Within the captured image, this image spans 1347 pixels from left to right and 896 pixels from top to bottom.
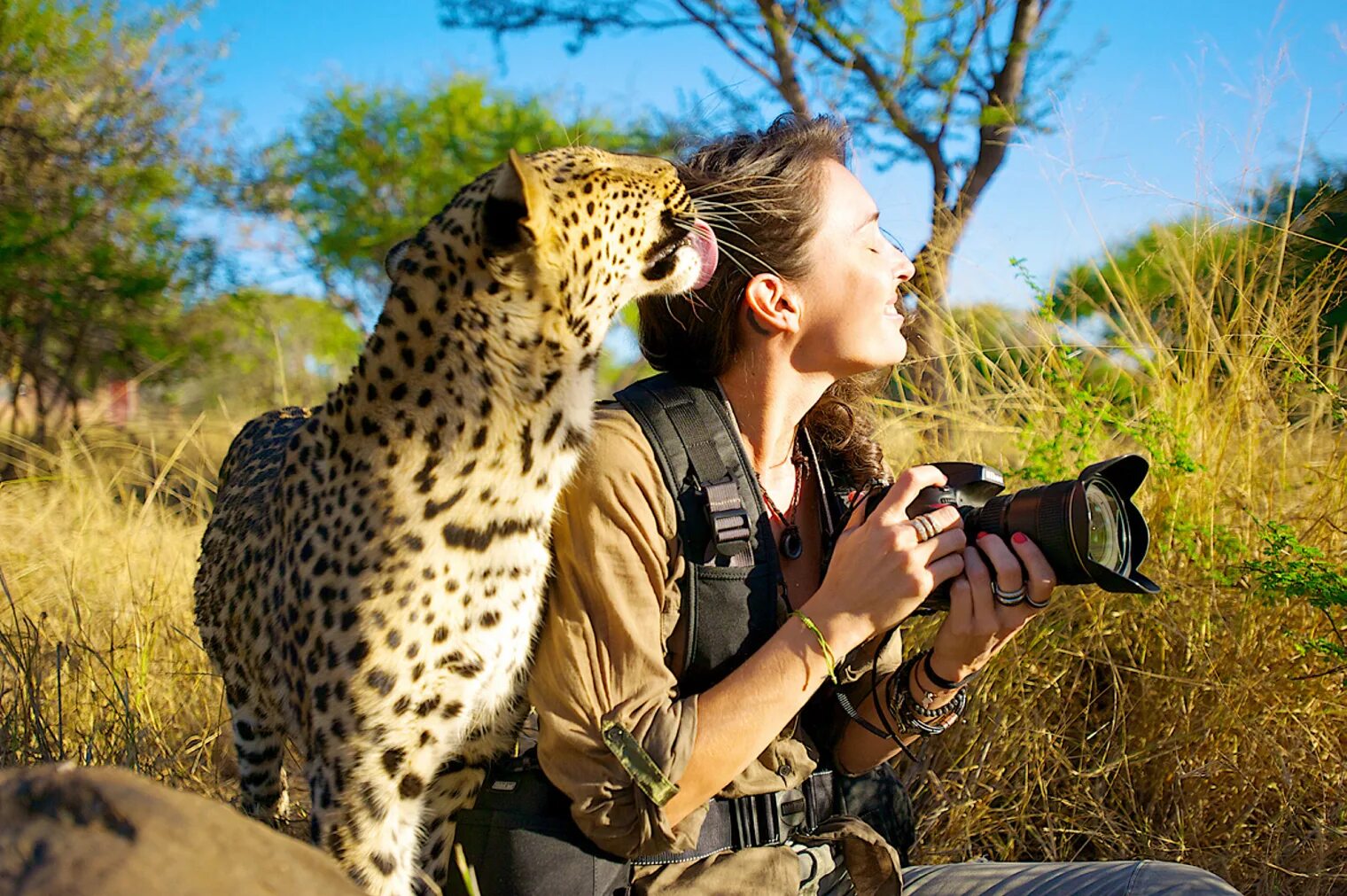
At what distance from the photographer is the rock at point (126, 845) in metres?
0.98

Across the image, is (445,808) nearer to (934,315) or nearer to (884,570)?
(884,570)

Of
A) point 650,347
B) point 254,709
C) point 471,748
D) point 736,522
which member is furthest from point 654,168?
point 254,709

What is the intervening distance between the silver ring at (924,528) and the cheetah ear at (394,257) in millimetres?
1020

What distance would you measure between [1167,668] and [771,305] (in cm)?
161

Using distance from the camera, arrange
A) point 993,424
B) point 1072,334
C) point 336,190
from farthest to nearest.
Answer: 1. point 336,190
2. point 993,424
3. point 1072,334

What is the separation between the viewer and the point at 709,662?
2.03 m

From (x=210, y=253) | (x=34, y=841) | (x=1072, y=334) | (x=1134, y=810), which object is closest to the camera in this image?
(x=34, y=841)

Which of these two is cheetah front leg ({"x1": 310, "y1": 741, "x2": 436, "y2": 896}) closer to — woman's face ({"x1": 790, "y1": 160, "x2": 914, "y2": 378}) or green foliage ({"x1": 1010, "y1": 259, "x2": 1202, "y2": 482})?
woman's face ({"x1": 790, "y1": 160, "x2": 914, "y2": 378})

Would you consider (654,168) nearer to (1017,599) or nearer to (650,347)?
(650,347)

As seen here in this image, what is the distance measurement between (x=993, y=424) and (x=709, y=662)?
6.63 feet

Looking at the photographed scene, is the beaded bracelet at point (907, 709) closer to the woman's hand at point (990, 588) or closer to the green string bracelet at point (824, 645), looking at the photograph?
the woman's hand at point (990, 588)

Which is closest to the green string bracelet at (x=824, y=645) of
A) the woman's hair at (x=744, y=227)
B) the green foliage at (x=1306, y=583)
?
the woman's hair at (x=744, y=227)

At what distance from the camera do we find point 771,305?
2283 millimetres

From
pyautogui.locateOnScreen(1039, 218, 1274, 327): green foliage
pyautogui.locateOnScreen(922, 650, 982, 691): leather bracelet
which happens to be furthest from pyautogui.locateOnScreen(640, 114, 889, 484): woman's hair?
pyautogui.locateOnScreen(1039, 218, 1274, 327): green foliage
